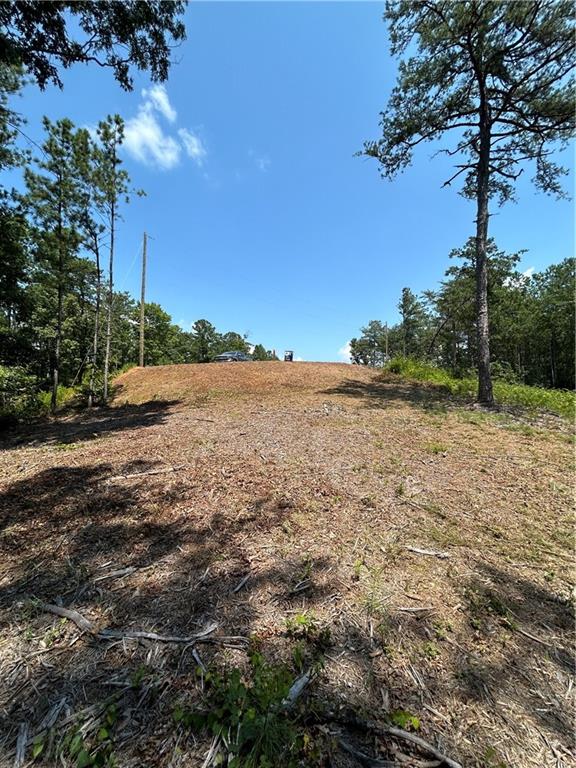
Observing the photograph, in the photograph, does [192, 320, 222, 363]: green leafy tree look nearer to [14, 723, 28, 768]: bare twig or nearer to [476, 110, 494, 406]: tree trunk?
[476, 110, 494, 406]: tree trunk

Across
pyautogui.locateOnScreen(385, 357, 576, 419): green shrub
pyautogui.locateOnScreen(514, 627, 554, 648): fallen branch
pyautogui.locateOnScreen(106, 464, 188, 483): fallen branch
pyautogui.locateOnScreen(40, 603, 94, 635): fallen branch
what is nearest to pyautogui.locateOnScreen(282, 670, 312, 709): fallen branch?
pyautogui.locateOnScreen(40, 603, 94, 635): fallen branch

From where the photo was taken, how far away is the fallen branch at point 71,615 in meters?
1.55

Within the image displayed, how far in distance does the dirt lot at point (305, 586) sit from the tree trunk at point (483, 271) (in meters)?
2.43

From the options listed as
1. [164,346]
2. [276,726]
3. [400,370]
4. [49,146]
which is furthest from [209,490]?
[164,346]

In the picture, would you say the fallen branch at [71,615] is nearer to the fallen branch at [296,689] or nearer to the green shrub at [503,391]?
the fallen branch at [296,689]

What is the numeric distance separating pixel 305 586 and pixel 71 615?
124cm

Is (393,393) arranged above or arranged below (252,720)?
above

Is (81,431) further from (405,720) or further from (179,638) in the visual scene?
(405,720)

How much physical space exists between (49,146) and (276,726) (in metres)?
11.4

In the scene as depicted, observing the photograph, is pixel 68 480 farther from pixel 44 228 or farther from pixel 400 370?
pixel 400 370

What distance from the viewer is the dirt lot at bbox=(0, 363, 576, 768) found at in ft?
3.95

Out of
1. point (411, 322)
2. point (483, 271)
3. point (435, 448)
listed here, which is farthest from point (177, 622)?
point (411, 322)

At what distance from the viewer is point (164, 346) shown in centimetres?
3114

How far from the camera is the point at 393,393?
7.92 meters
